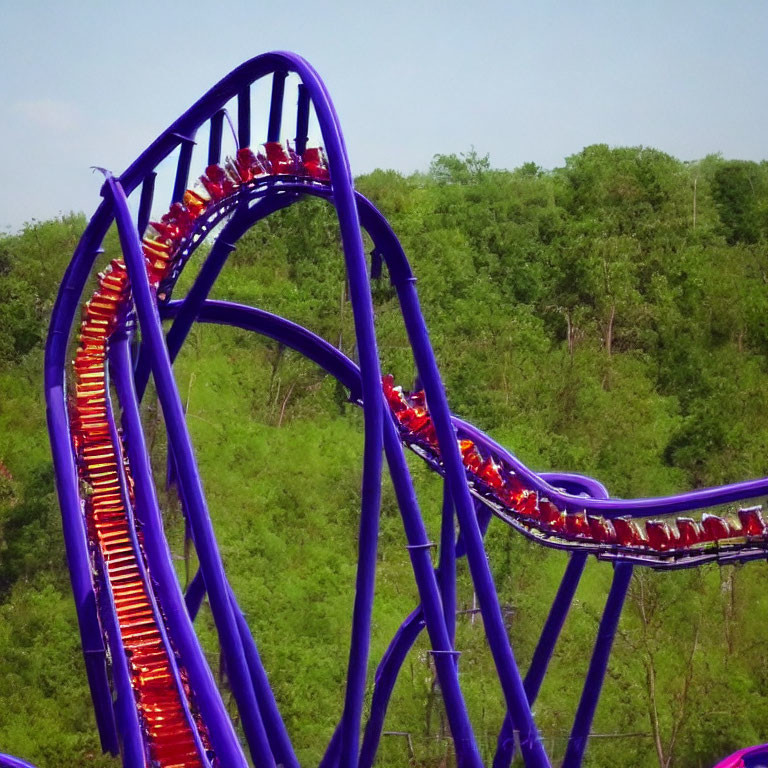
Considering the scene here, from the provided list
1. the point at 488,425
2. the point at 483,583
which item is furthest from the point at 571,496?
the point at 488,425

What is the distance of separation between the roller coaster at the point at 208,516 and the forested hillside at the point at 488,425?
10.3ft

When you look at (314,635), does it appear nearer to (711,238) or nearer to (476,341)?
(476,341)

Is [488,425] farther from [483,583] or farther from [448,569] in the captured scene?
[483,583]

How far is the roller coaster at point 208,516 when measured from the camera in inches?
284

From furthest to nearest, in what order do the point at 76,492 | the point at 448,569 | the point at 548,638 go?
1. the point at 548,638
2. the point at 448,569
3. the point at 76,492

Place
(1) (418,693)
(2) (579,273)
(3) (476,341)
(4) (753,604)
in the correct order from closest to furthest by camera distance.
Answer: (1) (418,693), (4) (753,604), (3) (476,341), (2) (579,273)

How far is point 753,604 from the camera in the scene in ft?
65.5

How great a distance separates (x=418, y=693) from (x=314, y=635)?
305 centimetres

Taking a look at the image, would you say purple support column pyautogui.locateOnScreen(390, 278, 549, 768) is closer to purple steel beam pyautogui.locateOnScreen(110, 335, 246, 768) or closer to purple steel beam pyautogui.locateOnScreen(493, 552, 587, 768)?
purple steel beam pyautogui.locateOnScreen(493, 552, 587, 768)

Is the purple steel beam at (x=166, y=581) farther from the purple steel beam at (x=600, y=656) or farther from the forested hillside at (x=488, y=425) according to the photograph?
the purple steel beam at (x=600, y=656)

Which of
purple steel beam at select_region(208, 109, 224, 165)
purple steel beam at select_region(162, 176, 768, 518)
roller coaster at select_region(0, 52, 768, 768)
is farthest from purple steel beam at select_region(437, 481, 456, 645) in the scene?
purple steel beam at select_region(208, 109, 224, 165)

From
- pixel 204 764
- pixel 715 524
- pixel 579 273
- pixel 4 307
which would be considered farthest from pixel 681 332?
pixel 204 764

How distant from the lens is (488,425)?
24.1m

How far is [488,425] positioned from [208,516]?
17168 millimetres
